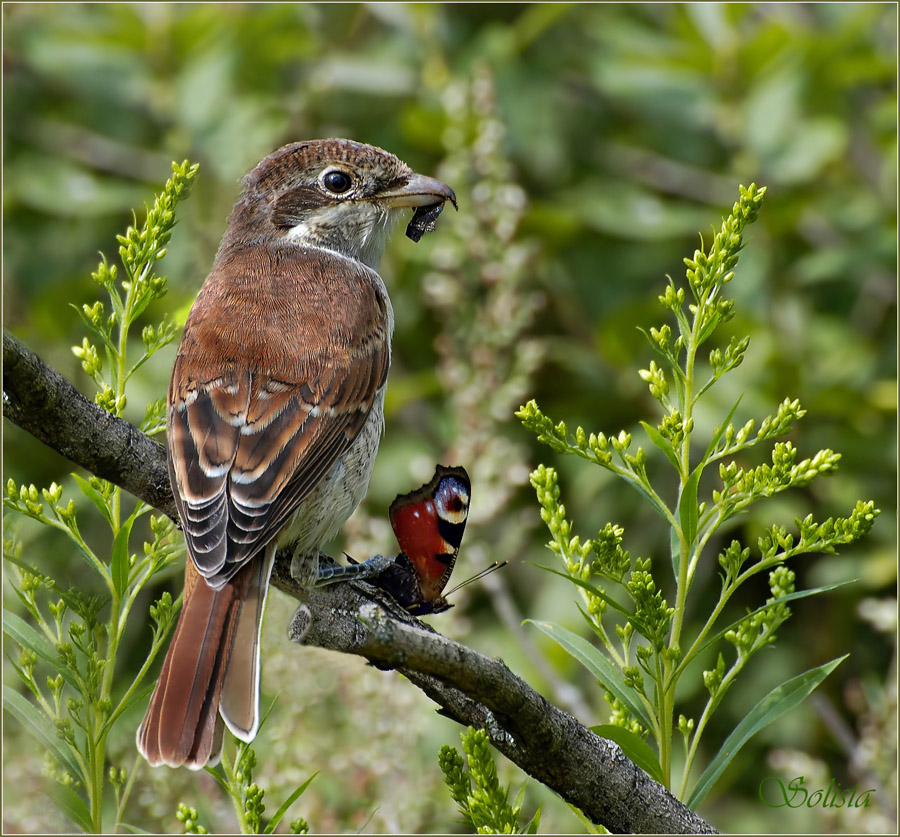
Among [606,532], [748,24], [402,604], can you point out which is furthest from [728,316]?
[748,24]

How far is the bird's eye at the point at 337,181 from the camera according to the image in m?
4.36

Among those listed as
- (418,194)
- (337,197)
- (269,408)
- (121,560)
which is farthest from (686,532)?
(337,197)

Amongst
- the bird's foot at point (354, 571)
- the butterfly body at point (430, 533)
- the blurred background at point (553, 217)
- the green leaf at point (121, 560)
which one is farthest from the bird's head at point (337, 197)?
the green leaf at point (121, 560)

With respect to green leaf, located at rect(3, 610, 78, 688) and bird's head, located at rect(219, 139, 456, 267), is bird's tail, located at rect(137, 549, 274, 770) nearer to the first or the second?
green leaf, located at rect(3, 610, 78, 688)

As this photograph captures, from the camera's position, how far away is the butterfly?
8.87 ft

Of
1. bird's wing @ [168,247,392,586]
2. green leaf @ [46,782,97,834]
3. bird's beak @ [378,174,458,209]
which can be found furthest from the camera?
bird's beak @ [378,174,458,209]

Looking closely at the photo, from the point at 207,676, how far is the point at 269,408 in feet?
2.77

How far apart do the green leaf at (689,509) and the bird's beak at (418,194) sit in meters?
2.31

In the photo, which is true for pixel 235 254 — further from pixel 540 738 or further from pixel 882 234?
pixel 882 234

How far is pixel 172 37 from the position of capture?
6.08 m

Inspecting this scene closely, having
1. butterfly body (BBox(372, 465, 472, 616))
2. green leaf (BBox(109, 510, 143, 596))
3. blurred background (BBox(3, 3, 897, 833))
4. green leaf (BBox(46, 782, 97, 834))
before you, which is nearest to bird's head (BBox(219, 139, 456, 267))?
blurred background (BBox(3, 3, 897, 833))

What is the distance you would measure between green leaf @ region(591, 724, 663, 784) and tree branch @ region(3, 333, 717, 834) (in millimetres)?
22

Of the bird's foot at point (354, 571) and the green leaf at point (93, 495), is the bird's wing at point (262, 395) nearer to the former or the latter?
the bird's foot at point (354, 571)

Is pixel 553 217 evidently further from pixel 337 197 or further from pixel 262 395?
pixel 262 395
